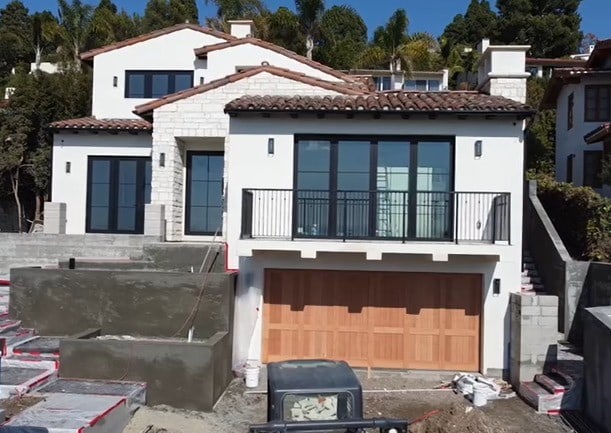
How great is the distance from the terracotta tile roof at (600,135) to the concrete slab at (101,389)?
17.2 meters

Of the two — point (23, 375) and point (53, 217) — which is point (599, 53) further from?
point (23, 375)

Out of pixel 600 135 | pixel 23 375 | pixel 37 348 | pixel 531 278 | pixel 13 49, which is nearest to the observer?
pixel 23 375

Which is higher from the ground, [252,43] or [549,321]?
[252,43]

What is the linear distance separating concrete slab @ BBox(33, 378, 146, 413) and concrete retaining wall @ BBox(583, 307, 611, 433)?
A: 7.64m

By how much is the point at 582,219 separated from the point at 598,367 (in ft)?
22.6

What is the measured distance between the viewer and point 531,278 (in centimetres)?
1501

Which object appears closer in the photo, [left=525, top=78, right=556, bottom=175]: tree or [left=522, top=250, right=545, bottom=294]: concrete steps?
[left=522, top=250, right=545, bottom=294]: concrete steps

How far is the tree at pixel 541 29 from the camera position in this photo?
143 feet

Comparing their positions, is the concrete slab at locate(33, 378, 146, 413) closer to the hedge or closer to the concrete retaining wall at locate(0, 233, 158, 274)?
the concrete retaining wall at locate(0, 233, 158, 274)

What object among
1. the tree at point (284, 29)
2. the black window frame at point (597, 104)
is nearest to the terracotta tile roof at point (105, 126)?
the tree at point (284, 29)

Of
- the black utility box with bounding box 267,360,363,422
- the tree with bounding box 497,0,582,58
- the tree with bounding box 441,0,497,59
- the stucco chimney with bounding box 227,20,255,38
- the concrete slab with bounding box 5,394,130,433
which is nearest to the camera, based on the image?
the black utility box with bounding box 267,360,363,422

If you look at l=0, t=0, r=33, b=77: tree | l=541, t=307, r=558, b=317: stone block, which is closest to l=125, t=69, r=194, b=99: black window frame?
l=541, t=307, r=558, b=317: stone block

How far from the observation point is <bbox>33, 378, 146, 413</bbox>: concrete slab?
352 inches

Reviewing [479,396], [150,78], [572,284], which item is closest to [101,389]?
[479,396]
